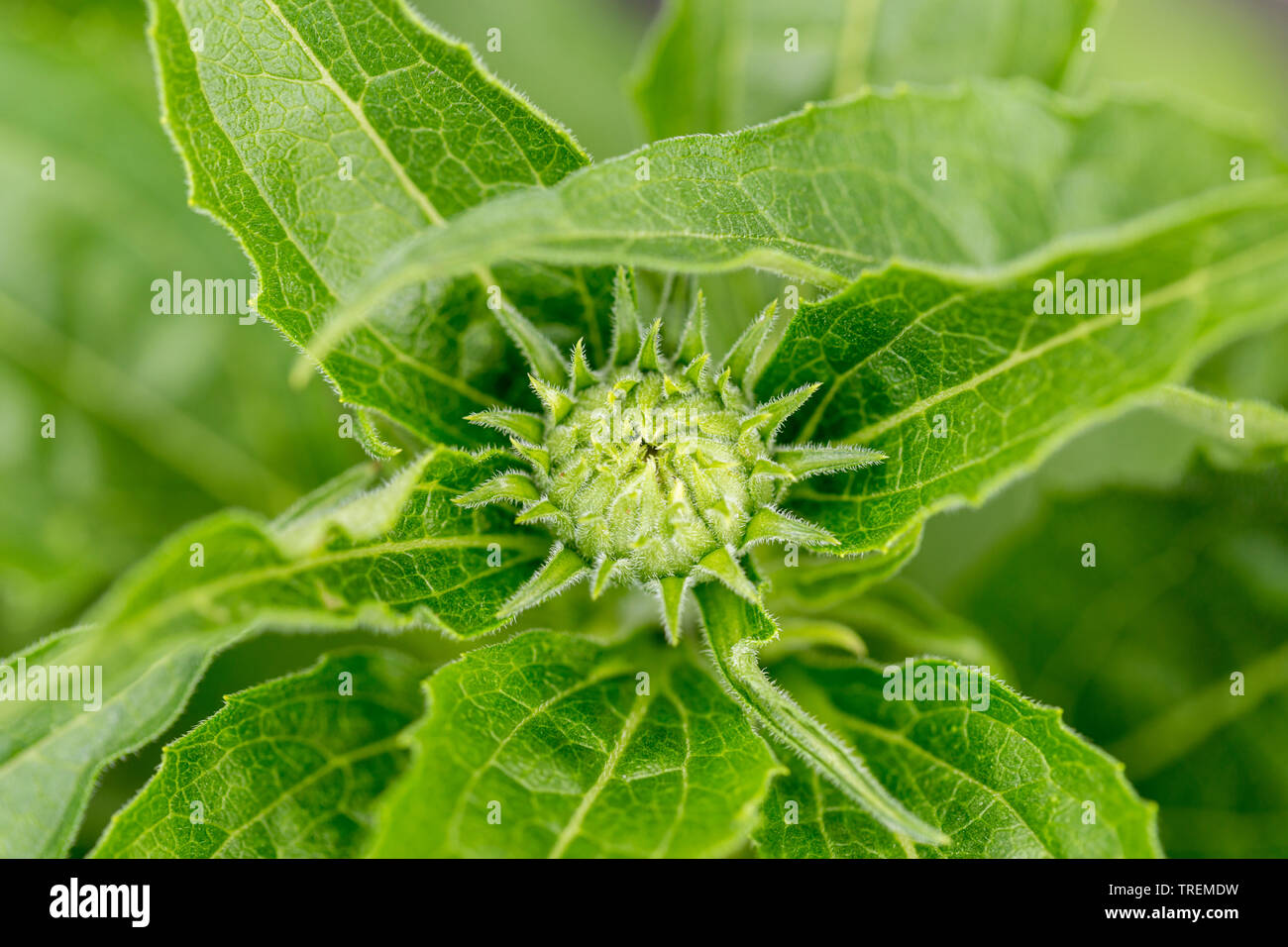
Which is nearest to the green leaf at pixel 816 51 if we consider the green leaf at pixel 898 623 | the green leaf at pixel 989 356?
the green leaf at pixel 989 356

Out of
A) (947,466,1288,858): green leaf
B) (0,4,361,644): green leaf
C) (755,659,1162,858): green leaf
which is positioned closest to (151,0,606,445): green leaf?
(755,659,1162,858): green leaf

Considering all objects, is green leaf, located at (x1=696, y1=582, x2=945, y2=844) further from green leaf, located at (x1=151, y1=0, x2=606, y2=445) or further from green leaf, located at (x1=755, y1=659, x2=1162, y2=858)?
green leaf, located at (x1=151, y1=0, x2=606, y2=445)

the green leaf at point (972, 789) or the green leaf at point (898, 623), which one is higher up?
the green leaf at point (898, 623)

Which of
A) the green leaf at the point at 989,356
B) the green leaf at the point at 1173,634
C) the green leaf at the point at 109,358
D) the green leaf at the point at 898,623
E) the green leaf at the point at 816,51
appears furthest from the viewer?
the green leaf at the point at 109,358

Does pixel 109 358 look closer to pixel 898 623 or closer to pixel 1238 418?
pixel 898 623

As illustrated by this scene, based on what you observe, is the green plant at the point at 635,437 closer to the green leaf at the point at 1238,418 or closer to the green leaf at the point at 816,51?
the green leaf at the point at 1238,418

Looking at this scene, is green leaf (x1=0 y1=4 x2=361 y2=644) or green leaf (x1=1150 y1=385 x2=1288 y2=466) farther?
green leaf (x1=0 y1=4 x2=361 y2=644)

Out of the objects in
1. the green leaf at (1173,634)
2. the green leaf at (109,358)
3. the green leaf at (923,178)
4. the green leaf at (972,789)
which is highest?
the green leaf at (109,358)
